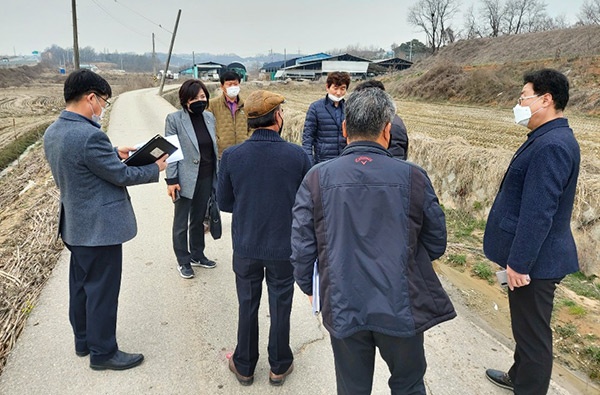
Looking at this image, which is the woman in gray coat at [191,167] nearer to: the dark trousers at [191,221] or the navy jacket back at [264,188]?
the dark trousers at [191,221]

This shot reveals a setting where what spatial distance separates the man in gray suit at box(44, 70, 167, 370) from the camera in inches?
97.0

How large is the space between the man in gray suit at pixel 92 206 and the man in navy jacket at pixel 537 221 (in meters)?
2.19

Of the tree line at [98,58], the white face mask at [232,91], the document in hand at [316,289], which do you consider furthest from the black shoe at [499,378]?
the tree line at [98,58]

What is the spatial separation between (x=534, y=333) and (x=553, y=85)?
53.8 inches

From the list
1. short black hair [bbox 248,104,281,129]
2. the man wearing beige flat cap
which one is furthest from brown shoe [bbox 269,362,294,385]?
short black hair [bbox 248,104,281,129]

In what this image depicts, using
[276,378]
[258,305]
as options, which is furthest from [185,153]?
[276,378]

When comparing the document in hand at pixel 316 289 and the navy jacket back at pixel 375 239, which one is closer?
the navy jacket back at pixel 375 239

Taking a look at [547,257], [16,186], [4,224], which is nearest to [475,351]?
[547,257]

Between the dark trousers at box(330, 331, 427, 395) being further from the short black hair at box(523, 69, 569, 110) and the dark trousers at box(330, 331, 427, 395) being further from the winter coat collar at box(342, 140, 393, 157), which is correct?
the short black hair at box(523, 69, 569, 110)

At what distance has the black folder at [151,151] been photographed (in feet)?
8.86

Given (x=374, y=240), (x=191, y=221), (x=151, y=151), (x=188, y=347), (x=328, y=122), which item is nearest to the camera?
(x=374, y=240)

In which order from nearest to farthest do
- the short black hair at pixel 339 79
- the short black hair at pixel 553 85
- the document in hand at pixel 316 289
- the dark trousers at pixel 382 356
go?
the dark trousers at pixel 382 356 < the document in hand at pixel 316 289 < the short black hair at pixel 553 85 < the short black hair at pixel 339 79

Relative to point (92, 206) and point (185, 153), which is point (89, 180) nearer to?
point (92, 206)

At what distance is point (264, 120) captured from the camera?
94.2 inches
